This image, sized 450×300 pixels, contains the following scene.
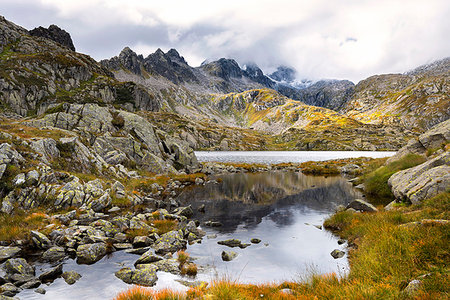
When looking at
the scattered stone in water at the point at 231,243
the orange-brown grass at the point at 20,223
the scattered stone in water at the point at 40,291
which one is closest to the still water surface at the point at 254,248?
the scattered stone in water at the point at 40,291

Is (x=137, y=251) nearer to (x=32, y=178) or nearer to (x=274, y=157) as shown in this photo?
(x=32, y=178)

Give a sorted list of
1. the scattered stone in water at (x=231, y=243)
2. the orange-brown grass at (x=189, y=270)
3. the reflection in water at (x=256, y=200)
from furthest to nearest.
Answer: the reflection in water at (x=256, y=200) < the scattered stone in water at (x=231, y=243) < the orange-brown grass at (x=189, y=270)

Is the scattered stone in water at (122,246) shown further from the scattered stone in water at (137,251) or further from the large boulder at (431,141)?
the large boulder at (431,141)

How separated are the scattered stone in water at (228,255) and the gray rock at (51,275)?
33.2 feet

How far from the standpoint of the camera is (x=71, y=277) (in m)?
12.5

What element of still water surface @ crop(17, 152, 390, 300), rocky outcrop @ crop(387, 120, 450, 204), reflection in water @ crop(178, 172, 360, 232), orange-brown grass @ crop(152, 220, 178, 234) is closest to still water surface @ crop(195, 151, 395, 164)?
reflection in water @ crop(178, 172, 360, 232)

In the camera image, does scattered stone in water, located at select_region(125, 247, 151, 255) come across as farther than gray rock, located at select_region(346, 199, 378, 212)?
No

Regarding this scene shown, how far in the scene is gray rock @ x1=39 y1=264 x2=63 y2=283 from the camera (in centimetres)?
1232

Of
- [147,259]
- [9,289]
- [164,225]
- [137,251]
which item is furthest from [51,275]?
[164,225]

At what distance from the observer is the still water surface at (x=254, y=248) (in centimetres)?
1231

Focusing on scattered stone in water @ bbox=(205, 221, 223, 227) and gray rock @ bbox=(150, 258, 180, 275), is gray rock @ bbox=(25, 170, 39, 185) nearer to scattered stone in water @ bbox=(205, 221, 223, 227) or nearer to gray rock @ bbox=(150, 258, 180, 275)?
gray rock @ bbox=(150, 258, 180, 275)

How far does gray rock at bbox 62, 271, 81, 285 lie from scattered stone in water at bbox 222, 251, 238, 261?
8.99 m

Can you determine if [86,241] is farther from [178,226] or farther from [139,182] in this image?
[139,182]

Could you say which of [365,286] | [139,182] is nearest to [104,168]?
[139,182]
